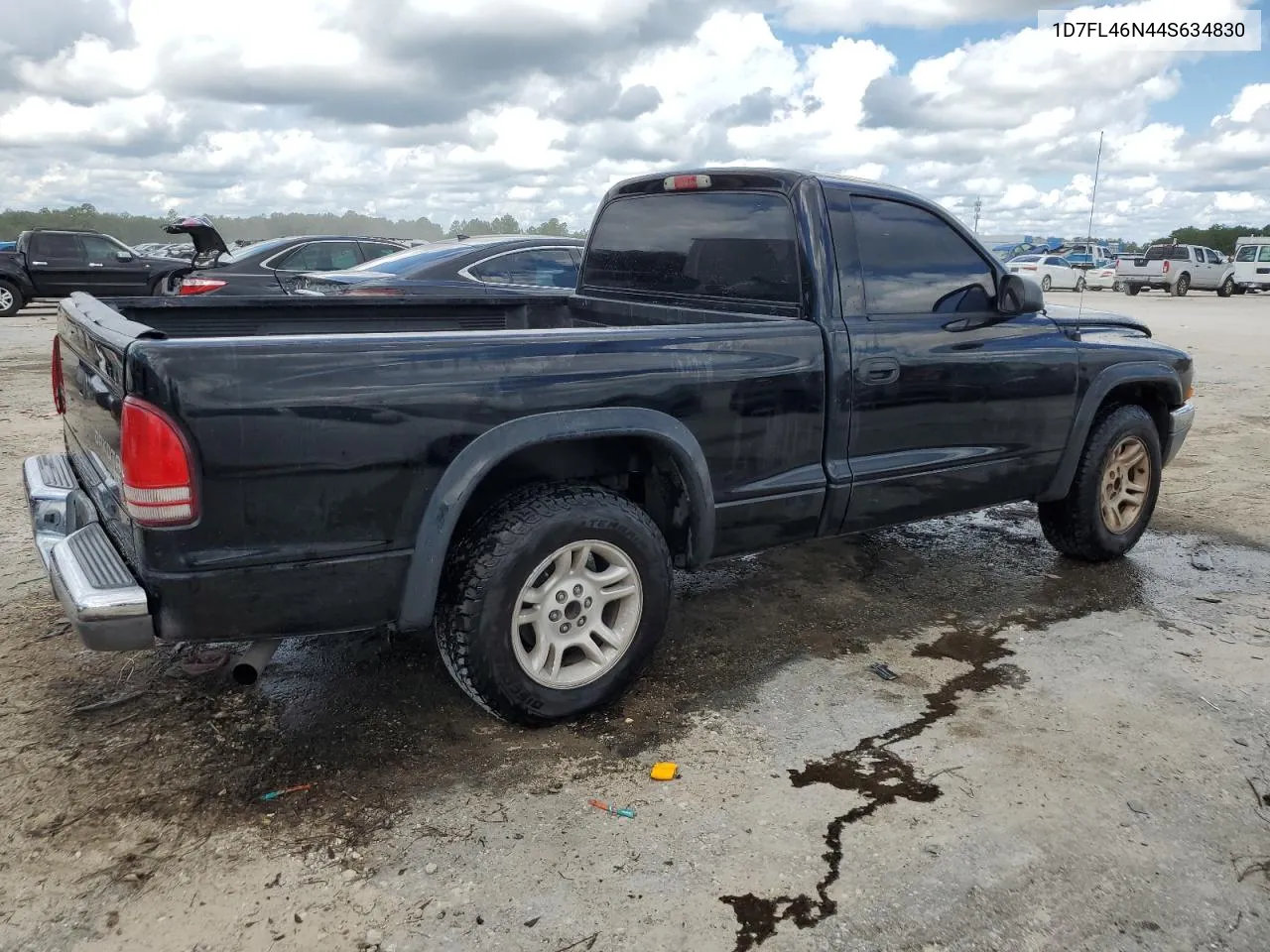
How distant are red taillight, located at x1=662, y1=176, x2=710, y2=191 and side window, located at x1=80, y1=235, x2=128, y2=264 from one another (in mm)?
17490

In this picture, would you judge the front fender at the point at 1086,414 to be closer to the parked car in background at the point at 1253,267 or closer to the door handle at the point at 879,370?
the door handle at the point at 879,370

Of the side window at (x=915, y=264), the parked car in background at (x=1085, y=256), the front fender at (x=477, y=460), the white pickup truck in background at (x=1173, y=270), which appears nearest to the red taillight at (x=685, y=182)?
the side window at (x=915, y=264)

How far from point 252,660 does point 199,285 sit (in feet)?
→ 26.0

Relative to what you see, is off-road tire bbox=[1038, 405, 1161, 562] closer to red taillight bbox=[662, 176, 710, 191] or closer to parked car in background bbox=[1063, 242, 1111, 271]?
red taillight bbox=[662, 176, 710, 191]

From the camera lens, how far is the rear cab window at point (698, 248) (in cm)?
384

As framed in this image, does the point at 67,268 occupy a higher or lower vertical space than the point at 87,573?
higher

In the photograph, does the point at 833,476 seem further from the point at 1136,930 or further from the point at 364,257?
the point at 364,257

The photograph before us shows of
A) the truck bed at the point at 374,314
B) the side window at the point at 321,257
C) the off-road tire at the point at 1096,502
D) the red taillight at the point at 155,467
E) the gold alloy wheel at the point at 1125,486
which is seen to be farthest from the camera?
the side window at the point at 321,257

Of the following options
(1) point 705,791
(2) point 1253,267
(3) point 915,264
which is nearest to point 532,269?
(3) point 915,264

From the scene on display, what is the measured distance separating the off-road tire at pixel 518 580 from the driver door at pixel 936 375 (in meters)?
1.01

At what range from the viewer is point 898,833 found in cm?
269

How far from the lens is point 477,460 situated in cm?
287

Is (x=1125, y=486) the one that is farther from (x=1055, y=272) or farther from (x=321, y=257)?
(x=1055, y=272)

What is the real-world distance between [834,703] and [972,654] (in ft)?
2.51
